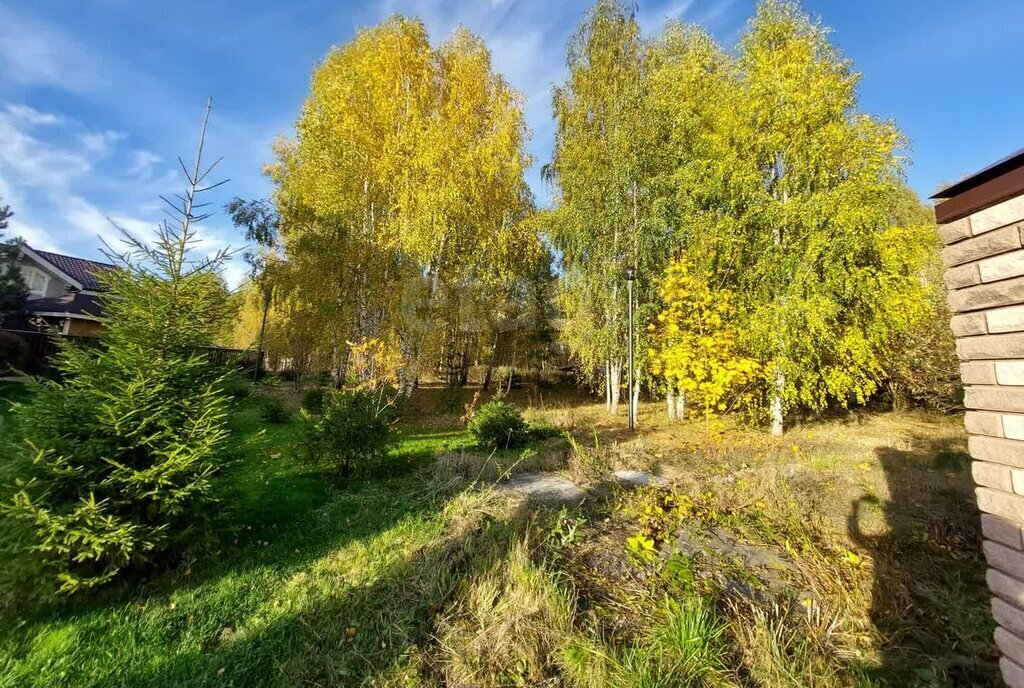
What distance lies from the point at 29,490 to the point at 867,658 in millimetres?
6088

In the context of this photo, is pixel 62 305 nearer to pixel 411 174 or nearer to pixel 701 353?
pixel 411 174

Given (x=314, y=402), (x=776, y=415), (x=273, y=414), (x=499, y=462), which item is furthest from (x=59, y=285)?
(x=776, y=415)

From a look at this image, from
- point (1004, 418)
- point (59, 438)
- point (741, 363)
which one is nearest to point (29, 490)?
point (59, 438)

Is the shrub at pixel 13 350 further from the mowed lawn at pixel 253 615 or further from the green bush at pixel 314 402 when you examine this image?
the mowed lawn at pixel 253 615

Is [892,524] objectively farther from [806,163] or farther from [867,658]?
[806,163]

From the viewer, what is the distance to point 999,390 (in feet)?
5.46

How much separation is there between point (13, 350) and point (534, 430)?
16.0 metres

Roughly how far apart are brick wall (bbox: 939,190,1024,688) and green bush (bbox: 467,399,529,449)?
6727 millimetres

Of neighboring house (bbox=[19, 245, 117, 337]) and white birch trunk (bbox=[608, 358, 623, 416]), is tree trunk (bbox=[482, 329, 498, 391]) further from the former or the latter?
neighboring house (bbox=[19, 245, 117, 337])

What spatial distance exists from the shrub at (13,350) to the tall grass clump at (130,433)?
45.1 feet

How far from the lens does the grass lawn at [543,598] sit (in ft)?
8.08

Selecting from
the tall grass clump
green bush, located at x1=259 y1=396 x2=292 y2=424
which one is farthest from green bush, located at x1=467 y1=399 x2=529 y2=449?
green bush, located at x1=259 y1=396 x2=292 y2=424

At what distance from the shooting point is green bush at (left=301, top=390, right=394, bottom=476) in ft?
19.6

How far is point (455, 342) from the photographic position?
16703 millimetres
